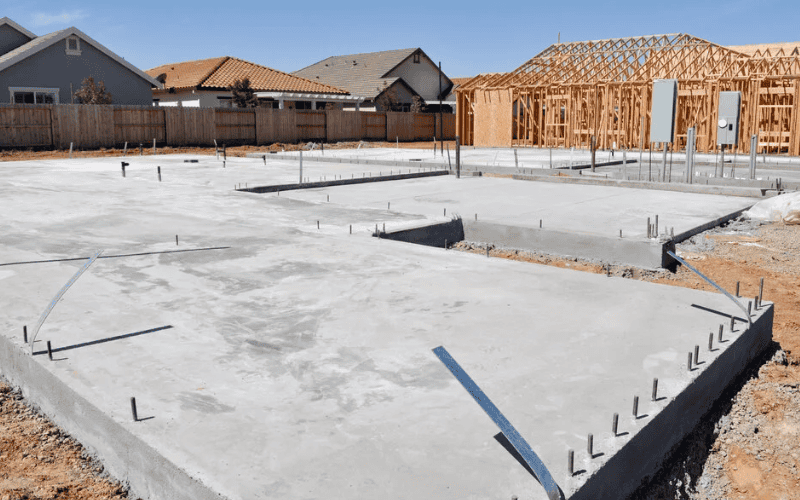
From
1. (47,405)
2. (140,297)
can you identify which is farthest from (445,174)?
(47,405)

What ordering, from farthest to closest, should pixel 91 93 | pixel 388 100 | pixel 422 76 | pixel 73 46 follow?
1. pixel 422 76
2. pixel 388 100
3. pixel 73 46
4. pixel 91 93

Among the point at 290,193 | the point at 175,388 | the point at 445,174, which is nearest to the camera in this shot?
the point at 175,388

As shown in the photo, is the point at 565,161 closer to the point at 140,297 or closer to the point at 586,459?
the point at 140,297

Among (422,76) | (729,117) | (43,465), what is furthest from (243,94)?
(43,465)

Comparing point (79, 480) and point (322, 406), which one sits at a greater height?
point (322, 406)

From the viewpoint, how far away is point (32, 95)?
31.2 m

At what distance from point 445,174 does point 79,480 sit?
14.0m

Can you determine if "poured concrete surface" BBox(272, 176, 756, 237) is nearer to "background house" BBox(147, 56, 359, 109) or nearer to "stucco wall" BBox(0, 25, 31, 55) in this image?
"stucco wall" BBox(0, 25, 31, 55)

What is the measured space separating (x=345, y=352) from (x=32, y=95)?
32.7 m

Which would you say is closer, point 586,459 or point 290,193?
point 586,459

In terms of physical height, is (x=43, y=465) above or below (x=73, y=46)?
below

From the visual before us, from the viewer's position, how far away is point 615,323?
4.55 m

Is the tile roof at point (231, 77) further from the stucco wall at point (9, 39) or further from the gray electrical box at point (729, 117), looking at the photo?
the gray electrical box at point (729, 117)

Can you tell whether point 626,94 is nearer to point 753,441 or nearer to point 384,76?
point 384,76
